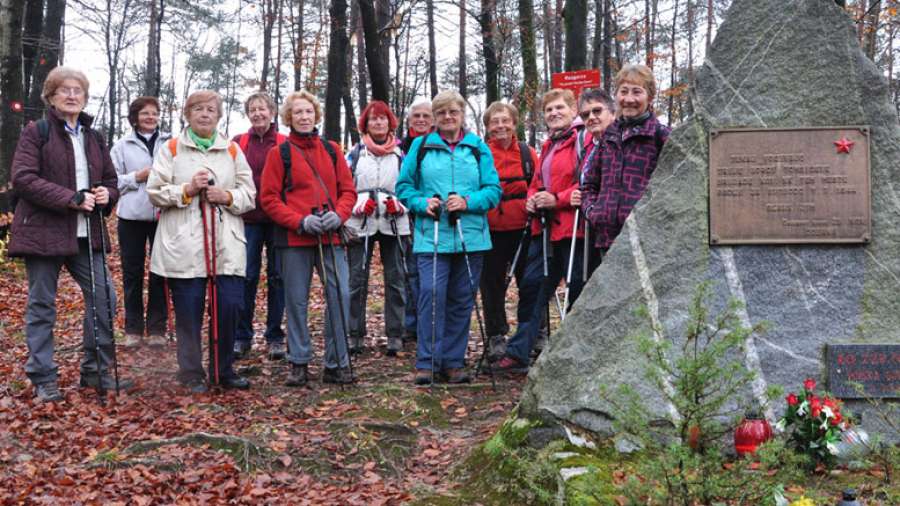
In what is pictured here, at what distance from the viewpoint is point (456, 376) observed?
6.17 meters

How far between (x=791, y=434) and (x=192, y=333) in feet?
13.8

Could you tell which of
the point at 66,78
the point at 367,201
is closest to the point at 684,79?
the point at 367,201

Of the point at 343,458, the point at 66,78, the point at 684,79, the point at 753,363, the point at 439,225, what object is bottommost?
the point at 343,458

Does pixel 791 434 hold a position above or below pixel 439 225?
below

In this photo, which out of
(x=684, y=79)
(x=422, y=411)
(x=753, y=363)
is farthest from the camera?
(x=684, y=79)

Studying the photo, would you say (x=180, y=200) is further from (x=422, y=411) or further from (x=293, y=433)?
(x=422, y=411)

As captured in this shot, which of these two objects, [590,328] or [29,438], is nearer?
[590,328]

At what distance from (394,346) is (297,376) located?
125 centimetres

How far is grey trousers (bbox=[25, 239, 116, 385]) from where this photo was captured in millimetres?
5586

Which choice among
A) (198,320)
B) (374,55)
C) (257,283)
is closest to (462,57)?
(374,55)

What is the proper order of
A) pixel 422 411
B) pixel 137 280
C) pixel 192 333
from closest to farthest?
pixel 422 411 < pixel 192 333 < pixel 137 280

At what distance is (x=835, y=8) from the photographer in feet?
14.1

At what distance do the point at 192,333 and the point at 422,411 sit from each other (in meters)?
1.89

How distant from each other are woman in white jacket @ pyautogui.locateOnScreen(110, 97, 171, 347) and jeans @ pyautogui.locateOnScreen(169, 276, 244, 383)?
104 centimetres
